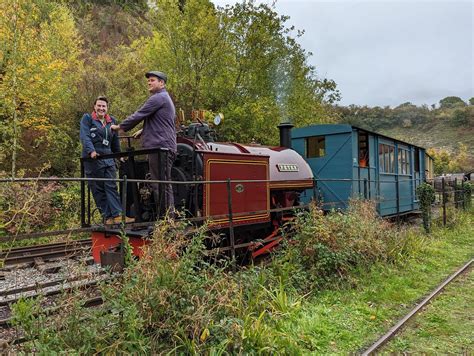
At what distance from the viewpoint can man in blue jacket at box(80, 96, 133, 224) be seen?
5.00 metres

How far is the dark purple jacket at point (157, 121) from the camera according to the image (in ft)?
15.1

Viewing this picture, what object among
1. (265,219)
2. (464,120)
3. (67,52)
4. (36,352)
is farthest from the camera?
(464,120)

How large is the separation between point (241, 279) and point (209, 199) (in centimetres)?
138

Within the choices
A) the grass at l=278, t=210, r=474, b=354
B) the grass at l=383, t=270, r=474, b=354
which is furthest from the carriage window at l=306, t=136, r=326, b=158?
the grass at l=383, t=270, r=474, b=354

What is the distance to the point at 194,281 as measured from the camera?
3264mm

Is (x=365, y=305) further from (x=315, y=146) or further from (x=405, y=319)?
(x=315, y=146)

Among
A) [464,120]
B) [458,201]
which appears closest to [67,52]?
[458,201]

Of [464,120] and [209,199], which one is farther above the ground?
[464,120]

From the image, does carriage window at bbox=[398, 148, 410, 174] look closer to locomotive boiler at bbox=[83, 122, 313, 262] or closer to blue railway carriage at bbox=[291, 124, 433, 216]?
blue railway carriage at bbox=[291, 124, 433, 216]

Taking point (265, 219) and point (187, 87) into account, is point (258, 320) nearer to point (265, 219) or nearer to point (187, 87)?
point (265, 219)

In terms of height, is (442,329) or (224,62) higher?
(224,62)

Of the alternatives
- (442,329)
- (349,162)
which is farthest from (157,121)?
(349,162)

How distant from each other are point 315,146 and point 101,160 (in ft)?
23.2

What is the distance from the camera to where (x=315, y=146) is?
35.6 ft
